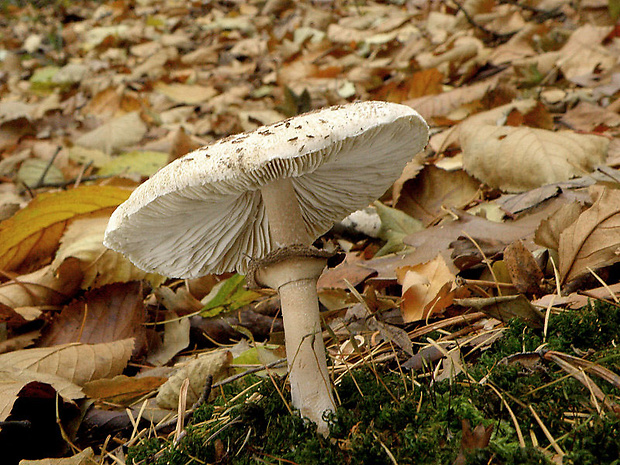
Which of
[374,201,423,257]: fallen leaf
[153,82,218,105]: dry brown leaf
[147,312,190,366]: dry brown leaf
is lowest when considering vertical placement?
[153,82,218,105]: dry brown leaf

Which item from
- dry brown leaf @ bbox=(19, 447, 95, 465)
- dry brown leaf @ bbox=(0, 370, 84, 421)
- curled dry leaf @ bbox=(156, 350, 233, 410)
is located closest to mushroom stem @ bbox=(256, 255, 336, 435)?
curled dry leaf @ bbox=(156, 350, 233, 410)

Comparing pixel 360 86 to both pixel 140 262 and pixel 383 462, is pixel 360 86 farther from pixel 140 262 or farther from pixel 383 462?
pixel 383 462

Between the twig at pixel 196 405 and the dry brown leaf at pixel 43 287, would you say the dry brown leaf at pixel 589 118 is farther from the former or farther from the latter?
the dry brown leaf at pixel 43 287

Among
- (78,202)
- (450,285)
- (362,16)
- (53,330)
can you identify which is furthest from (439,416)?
(362,16)

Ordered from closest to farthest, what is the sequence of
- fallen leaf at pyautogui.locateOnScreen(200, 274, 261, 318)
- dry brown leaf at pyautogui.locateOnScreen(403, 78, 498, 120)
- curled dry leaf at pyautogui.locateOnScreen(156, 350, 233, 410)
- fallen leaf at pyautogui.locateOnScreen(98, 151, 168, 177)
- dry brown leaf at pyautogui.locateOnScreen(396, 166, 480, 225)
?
curled dry leaf at pyautogui.locateOnScreen(156, 350, 233, 410) < fallen leaf at pyautogui.locateOnScreen(200, 274, 261, 318) < dry brown leaf at pyautogui.locateOnScreen(396, 166, 480, 225) < dry brown leaf at pyautogui.locateOnScreen(403, 78, 498, 120) < fallen leaf at pyautogui.locateOnScreen(98, 151, 168, 177)

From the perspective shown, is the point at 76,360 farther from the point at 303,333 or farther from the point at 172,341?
the point at 303,333

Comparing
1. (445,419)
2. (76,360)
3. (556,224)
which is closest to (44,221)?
(76,360)

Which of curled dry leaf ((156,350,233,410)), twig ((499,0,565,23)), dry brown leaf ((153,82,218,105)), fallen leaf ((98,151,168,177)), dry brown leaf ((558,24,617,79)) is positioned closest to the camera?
curled dry leaf ((156,350,233,410))

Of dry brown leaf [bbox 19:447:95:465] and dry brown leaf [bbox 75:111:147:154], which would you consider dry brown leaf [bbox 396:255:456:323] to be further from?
dry brown leaf [bbox 75:111:147:154]
